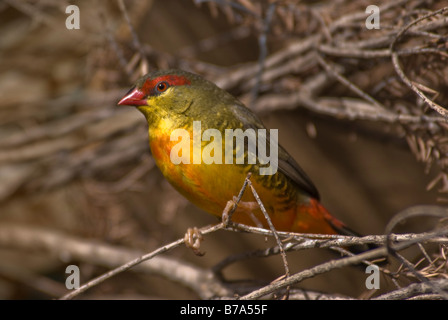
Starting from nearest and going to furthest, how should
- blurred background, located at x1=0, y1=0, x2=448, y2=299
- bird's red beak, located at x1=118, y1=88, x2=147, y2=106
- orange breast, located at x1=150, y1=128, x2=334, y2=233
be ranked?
orange breast, located at x1=150, y1=128, x2=334, y2=233, bird's red beak, located at x1=118, y1=88, x2=147, y2=106, blurred background, located at x1=0, y1=0, x2=448, y2=299

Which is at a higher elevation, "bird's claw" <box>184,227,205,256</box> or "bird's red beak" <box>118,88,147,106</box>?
"bird's red beak" <box>118,88,147,106</box>

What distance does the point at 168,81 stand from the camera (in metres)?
2.06

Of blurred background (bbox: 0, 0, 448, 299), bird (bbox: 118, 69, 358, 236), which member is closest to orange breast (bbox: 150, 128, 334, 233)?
bird (bbox: 118, 69, 358, 236)

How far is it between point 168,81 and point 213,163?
0.46 m

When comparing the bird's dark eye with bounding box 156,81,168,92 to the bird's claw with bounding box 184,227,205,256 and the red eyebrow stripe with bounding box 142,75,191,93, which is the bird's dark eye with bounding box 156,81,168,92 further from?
the bird's claw with bounding box 184,227,205,256

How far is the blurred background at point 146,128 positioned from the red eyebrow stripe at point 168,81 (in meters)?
0.28

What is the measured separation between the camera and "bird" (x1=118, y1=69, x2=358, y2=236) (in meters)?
1.87

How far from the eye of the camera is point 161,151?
1.94 m

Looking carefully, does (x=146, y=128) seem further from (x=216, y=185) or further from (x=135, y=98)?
(x=216, y=185)

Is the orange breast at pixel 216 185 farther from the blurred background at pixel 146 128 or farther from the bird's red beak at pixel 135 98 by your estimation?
the blurred background at pixel 146 128

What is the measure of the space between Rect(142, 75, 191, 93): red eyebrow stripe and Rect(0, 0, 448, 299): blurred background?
28 cm

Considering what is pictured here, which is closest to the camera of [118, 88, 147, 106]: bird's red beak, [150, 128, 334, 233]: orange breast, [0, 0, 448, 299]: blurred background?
[150, 128, 334, 233]: orange breast

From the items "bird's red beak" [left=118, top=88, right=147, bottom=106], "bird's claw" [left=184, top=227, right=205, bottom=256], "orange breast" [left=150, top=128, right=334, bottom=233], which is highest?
"bird's red beak" [left=118, top=88, right=147, bottom=106]

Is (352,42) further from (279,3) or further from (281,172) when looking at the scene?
(281,172)
